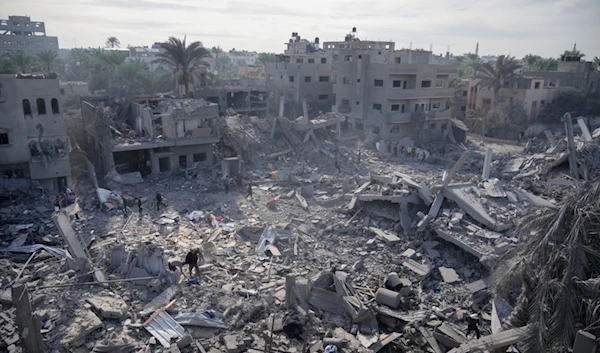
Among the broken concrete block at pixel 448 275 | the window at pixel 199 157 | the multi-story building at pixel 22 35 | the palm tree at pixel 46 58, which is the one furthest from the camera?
the multi-story building at pixel 22 35

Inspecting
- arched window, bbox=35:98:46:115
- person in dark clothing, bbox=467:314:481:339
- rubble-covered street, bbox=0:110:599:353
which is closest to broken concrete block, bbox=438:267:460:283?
rubble-covered street, bbox=0:110:599:353

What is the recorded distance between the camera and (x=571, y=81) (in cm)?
4431

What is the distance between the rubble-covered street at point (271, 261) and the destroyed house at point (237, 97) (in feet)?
49.7

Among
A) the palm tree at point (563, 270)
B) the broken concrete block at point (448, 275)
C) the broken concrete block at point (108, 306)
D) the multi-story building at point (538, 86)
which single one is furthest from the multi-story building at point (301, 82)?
the palm tree at point (563, 270)

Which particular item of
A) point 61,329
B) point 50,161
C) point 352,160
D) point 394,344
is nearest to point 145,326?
point 61,329

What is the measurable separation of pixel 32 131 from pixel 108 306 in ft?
45.3

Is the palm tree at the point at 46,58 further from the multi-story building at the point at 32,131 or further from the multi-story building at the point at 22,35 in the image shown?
the multi-story building at the point at 22,35

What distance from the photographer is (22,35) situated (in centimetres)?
7056

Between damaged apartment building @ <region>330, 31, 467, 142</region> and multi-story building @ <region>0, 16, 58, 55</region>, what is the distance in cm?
5468

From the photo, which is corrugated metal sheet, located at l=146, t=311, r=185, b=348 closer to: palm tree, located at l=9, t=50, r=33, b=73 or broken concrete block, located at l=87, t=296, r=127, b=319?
broken concrete block, located at l=87, t=296, r=127, b=319

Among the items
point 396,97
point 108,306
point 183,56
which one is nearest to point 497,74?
point 396,97

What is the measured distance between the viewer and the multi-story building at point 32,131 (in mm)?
19312

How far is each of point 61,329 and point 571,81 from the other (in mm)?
50551

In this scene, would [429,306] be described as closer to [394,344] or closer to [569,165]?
[394,344]
